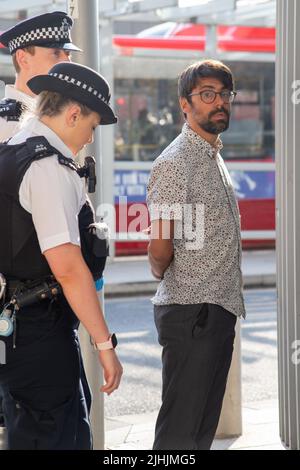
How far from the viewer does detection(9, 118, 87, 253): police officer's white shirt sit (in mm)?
2971

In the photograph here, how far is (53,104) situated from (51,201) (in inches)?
15.0

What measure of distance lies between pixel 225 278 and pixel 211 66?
2.85ft

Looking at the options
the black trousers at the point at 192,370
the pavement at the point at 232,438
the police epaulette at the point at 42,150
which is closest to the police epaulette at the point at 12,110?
the police epaulette at the point at 42,150

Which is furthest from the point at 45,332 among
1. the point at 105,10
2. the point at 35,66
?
the point at 105,10

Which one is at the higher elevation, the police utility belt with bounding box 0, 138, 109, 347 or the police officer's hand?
the police utility belt with bounding box 0, 138, 109, 347

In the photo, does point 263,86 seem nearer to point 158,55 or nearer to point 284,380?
point 158,55

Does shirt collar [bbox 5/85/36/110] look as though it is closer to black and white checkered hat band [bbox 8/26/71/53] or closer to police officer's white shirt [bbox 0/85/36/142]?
police officer's white shirt [bbox 0/85/36/142]

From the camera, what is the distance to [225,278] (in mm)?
3779

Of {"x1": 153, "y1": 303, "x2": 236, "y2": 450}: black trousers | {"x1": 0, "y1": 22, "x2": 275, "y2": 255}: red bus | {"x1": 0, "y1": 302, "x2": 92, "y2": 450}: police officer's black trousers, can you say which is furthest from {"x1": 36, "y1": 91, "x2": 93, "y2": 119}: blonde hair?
{"x1": 0, "y1": 22, "x2": 275, "y2": 255}: red bus

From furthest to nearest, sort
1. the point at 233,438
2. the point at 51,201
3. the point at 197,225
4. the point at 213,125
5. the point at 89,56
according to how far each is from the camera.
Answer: the point at 233,438
the point at 89,56
the point at 213,125
the point at 197,225
the point at 51,201

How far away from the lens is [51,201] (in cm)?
298

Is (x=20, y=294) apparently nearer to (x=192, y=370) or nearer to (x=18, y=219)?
(x=18, y=219)

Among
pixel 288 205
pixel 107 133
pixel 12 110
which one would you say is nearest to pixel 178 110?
pixel 107 133
